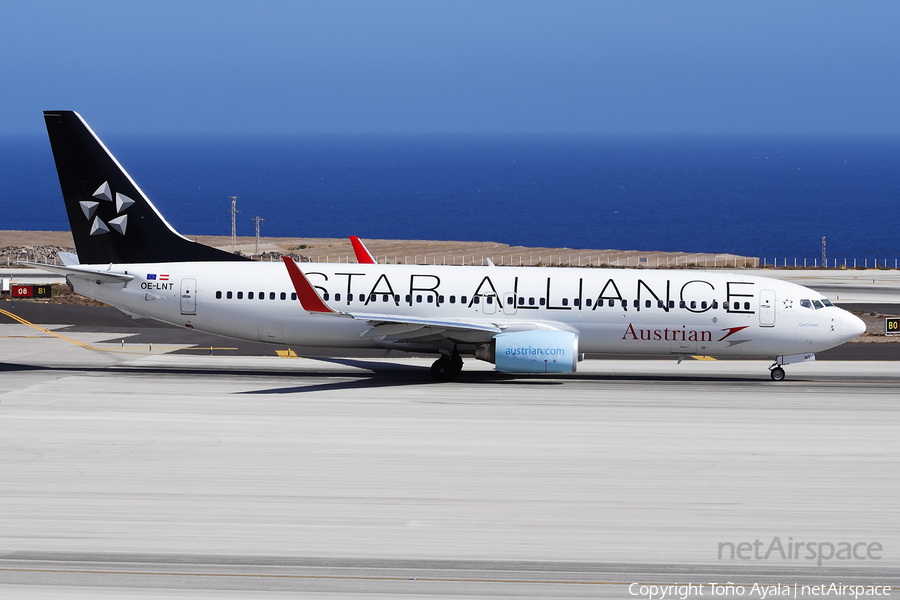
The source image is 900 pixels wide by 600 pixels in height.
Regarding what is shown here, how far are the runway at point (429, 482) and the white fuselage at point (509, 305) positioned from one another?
1653 millimetres

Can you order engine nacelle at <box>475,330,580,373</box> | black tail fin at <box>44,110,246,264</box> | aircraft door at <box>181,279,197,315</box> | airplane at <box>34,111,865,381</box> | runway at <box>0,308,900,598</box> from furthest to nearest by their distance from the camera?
black tail fin at <box>44,110,246,264</box> → aircraft door at <box>181,279,197,315</box> → airplane at <box>34,111,865,381</box> → engine nacelle at <box>475,330,580,373</box> → runway at <box>0,308,900,598</box>

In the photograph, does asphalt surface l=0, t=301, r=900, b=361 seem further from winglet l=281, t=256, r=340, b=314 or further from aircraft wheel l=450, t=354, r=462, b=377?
winglet l=281, t=256, r=340, b=314

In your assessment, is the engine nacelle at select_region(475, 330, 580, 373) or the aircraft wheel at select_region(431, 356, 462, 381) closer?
the engine nacelle at select_region(475, 330, 580, 373)

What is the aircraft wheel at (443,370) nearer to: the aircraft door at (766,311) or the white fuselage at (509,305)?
the white fuselage at (509,305)

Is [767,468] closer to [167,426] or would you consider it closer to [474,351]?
[474,351]

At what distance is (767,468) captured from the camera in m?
23.6

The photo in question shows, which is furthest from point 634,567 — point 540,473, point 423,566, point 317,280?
point 317,280

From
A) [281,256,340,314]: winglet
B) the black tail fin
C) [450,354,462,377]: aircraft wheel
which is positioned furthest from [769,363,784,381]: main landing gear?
the black tail fin

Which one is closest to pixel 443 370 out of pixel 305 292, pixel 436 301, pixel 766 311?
pixel 436 301

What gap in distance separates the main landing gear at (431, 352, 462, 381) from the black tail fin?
349 inches

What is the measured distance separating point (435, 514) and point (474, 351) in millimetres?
14969

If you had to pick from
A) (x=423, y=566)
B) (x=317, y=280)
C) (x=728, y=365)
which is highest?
(x=317, y=280)

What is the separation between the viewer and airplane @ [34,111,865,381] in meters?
34.4

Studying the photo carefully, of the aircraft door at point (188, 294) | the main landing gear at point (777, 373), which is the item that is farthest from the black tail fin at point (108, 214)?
→ the main landing gear at point (777, 373)
